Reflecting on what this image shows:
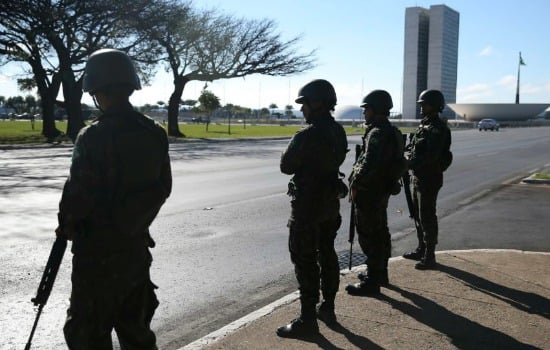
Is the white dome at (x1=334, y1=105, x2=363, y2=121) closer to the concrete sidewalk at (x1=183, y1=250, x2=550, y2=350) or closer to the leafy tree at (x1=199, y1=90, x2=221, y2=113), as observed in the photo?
the leafy tree at (x1=199, y1=90, x2=221, y2=113)

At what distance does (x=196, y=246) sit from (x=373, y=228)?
268 cm

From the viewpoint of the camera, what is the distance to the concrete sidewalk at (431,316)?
3895mm

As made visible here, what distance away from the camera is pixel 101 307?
262 cm

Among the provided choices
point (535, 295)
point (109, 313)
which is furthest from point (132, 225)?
point (535, 295)

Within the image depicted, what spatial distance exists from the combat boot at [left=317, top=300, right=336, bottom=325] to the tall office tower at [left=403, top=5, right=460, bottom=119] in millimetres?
138642

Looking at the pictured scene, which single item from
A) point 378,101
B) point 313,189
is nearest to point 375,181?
point 378,101

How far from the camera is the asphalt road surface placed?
4473 mm

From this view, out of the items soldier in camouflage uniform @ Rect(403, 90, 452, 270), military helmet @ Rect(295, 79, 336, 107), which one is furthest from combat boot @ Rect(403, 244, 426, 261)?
military helmet @ Rect(295, 79, 336, 107)

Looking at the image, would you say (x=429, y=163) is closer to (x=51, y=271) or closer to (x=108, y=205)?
(x=108, y=205)

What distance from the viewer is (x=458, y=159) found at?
72.5 ft

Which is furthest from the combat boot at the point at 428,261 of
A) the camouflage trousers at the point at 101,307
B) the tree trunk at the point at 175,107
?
the tree trunk at the point at 175,107

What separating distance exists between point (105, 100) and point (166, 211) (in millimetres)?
6719

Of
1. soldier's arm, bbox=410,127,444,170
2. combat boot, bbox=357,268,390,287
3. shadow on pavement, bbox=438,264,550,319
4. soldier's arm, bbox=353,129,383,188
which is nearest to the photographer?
shadow on pavement, bbox=438,264,550,319

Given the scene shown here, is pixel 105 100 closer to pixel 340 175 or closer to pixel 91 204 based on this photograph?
pixel 91 204
